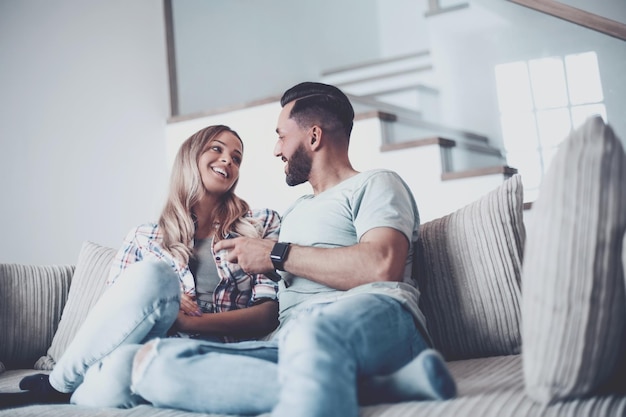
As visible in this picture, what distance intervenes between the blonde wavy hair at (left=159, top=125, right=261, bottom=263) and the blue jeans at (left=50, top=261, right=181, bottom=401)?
0.39 meters

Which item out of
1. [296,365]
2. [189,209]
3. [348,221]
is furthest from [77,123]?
[296,365]

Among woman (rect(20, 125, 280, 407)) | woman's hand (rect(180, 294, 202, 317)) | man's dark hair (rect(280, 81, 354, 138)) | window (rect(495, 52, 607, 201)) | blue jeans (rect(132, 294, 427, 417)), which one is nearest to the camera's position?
blue jeans (rect(132, 294, 427, 417))

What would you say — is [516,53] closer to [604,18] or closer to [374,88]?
[604,18]

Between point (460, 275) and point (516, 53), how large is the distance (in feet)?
4.38

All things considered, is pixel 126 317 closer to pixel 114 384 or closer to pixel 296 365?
pixel 114 384

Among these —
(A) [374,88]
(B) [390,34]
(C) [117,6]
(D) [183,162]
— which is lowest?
(D) [183,162]

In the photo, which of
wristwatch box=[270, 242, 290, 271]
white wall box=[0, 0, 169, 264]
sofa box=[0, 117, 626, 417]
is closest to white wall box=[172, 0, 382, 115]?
white wall box=[0, 0, 169, 264]

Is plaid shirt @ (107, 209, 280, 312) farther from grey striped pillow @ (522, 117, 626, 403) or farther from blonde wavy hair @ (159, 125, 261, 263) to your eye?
grey striped pillow @ (522, 117, 626, 403)

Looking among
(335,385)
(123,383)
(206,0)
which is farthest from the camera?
(206,0)

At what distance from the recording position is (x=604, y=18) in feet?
7.04

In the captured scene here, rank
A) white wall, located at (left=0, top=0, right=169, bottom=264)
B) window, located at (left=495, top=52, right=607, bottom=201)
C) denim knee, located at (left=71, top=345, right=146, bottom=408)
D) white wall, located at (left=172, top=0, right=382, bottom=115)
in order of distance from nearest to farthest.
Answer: denim knee, located at (left=71, top=345, right=146, bottom=408), window, located at (left=495, top=52, right=607, bottom=201), white wall, located at (left=0, top=0, right=169, bottom=264), white wall, located at (left=172, top=0, right=382, bottom=115)

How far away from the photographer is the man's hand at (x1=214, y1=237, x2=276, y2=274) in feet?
4.75

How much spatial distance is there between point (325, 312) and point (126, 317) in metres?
0.47

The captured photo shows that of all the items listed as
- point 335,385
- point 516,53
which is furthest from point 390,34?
point 335,385
